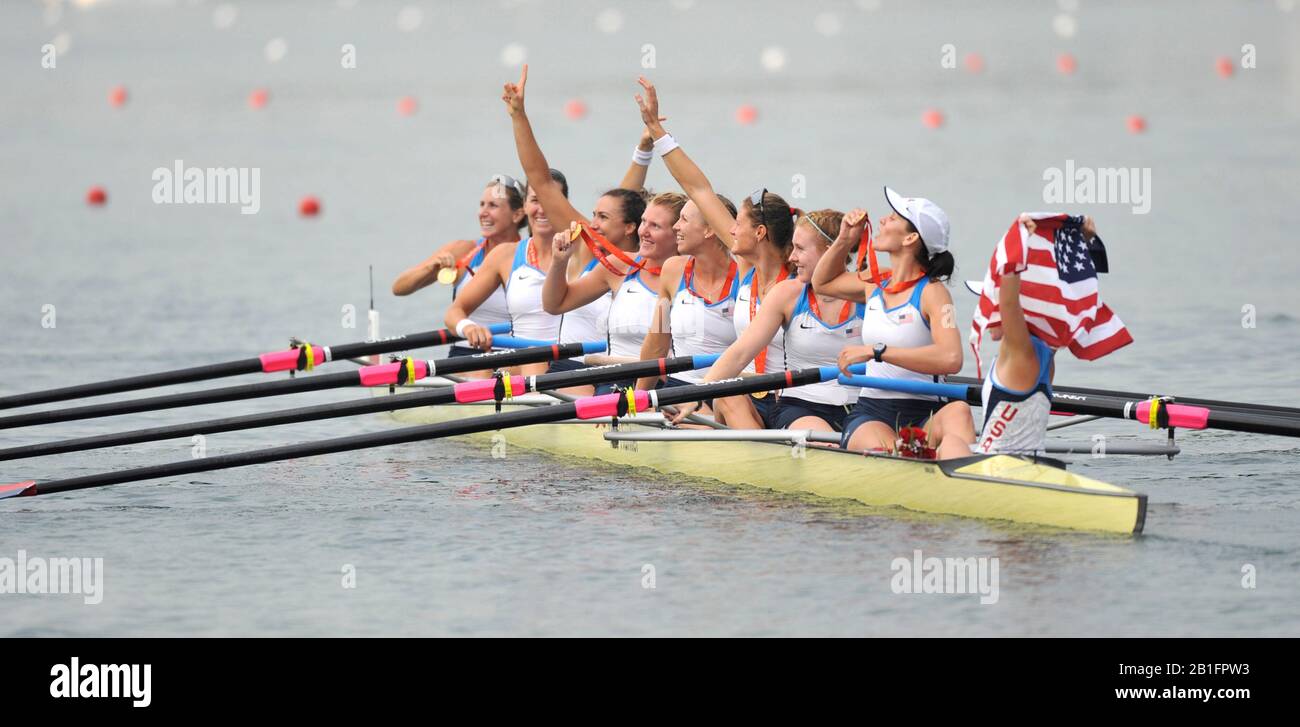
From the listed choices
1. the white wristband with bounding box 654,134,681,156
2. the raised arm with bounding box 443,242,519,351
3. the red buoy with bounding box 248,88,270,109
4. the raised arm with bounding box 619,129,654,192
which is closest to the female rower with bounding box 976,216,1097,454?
the white wristband with bounding box 654,134,681,156

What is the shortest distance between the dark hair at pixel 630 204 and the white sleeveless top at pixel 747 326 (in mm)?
1002

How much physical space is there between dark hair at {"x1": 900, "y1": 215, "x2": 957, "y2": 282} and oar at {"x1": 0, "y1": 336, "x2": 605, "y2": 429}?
2382 millimetres

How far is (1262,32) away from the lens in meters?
43.2

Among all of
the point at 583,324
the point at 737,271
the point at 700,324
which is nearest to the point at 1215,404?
the point at 737,271

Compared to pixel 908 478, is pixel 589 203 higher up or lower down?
higher up

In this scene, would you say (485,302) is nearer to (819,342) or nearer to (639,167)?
(639,167)

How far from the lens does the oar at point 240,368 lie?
995cm

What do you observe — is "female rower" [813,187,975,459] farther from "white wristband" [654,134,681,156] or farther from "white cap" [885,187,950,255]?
"white wristband" [654,134,681,156]

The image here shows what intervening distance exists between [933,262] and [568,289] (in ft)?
8.53

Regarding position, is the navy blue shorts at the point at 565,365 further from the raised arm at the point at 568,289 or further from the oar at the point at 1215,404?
the oar at the point at 1215,404

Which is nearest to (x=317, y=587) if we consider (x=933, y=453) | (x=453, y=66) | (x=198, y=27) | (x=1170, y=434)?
(x=933, y=453)

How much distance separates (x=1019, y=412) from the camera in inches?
310

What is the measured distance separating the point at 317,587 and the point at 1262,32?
129 feet

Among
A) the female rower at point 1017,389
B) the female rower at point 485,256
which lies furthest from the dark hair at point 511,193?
the female rower at point 1017,389
